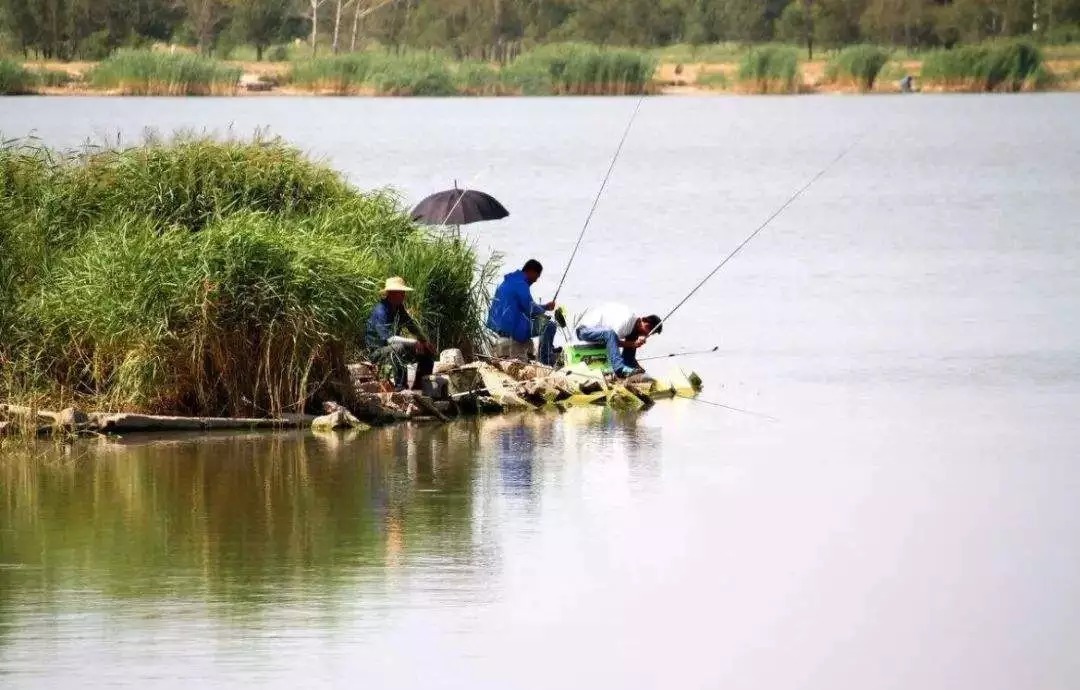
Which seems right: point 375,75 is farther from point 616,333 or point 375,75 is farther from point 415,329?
point 415,329

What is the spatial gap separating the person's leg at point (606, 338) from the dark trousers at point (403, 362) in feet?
4.15

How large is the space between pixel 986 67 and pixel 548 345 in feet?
185

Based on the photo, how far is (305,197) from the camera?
17.2 metres

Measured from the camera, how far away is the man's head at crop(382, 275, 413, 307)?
50.2 feet

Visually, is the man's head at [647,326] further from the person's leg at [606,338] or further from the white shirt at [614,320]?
the person's leg at [606,338]

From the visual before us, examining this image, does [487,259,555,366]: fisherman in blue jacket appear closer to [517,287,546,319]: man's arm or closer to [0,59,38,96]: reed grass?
[517,287,546,319]: man's arm

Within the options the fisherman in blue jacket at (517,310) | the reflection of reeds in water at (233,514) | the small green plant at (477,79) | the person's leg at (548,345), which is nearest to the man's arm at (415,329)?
the reflection of reeds in water at (233,514)

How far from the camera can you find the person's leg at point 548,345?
54.6ft

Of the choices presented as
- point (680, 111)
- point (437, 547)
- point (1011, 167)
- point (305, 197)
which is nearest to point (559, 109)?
point (680, 111)

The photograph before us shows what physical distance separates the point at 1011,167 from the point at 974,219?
12436mm

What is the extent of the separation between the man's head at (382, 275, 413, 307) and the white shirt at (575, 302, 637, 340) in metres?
1.56

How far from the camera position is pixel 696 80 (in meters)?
74.2

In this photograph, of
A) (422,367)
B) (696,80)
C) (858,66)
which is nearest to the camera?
(422,367)

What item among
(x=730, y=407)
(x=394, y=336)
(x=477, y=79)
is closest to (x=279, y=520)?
(x=394, y=336)
